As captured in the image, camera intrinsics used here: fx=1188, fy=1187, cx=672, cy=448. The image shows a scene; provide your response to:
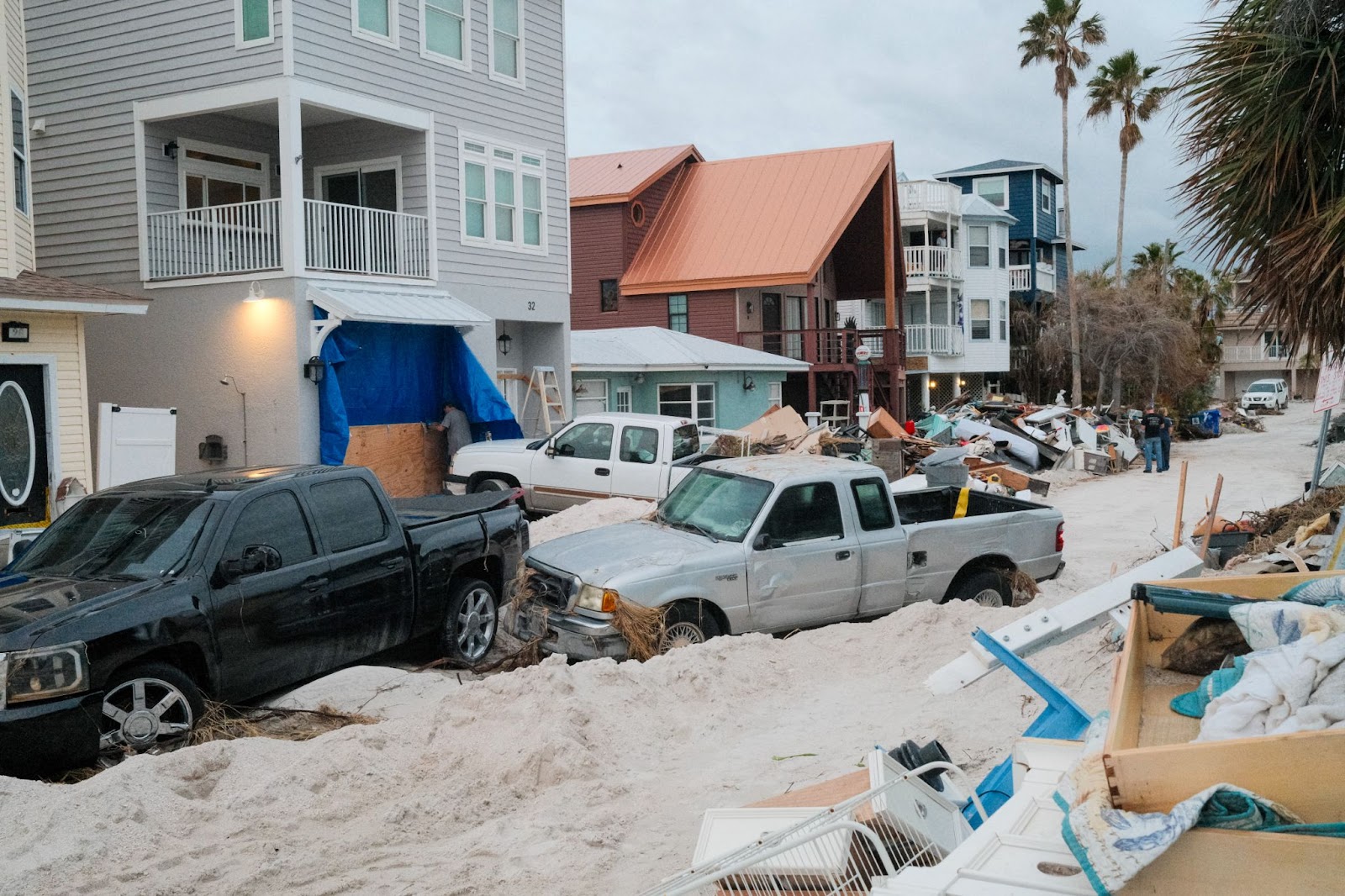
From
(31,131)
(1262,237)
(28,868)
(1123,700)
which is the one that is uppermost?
(31,131)

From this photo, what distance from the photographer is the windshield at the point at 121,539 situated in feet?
25.0

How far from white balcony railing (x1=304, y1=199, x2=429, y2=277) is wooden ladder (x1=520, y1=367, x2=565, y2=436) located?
3.69m

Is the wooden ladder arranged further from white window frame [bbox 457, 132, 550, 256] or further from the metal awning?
the metal awning

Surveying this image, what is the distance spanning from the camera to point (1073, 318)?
4375cm

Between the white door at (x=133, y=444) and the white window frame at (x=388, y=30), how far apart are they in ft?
23.6

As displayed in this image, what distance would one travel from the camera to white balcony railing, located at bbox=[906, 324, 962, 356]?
43.6 metres

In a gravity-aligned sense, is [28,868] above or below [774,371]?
below

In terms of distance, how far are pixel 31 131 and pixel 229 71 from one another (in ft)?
14.3

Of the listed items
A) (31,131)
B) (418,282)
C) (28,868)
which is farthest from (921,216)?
(28,868)

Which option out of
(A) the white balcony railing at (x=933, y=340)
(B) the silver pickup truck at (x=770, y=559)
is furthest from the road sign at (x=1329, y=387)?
(A) the white balcony railing at (x=933, y=340)

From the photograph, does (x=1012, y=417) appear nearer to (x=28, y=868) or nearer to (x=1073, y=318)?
(x=1073, y=318)

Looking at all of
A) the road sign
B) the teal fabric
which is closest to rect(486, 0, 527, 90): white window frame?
the road sign

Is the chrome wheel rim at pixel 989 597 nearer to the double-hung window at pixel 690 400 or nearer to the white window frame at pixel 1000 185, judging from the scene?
the double-hung window at pixel 690 400

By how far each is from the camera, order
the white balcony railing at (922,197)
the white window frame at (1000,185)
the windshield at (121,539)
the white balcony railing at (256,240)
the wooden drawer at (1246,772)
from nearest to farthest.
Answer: the wooden drawer at (1246,772) < the windshield at (121,539) < the white balcony railing at (256,240) < the white balcony railing at (922,197) < the white window frame at (1000,185)
